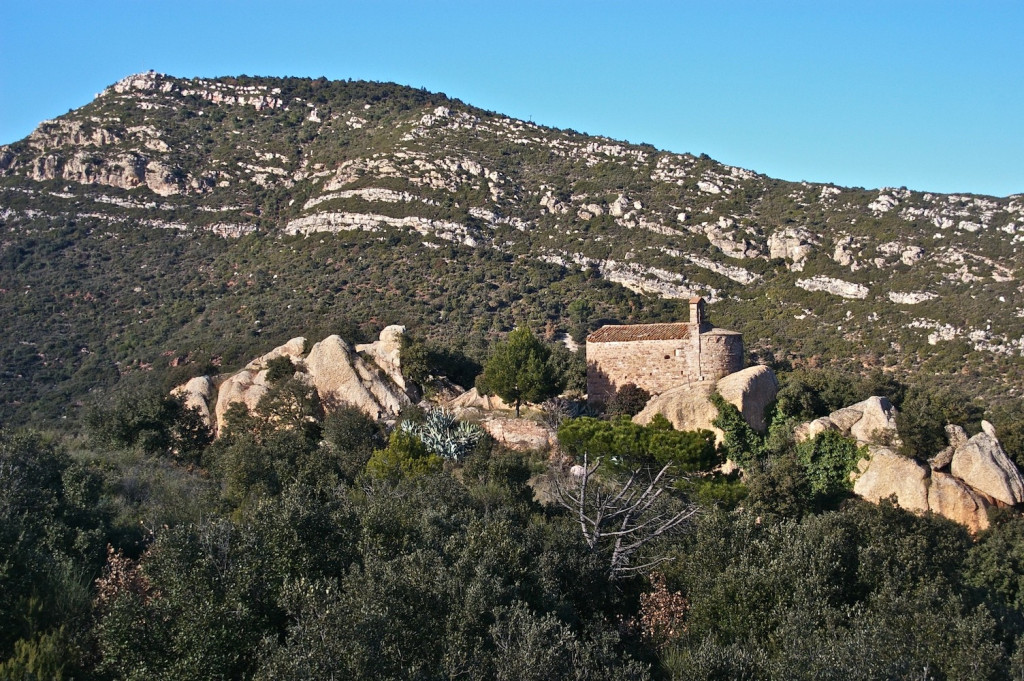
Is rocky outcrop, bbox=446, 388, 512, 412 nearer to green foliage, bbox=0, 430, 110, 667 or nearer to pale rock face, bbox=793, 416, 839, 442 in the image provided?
pale rock face, bbox=793, 416, 839, 442

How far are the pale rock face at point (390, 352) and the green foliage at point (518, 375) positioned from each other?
308 centimetres

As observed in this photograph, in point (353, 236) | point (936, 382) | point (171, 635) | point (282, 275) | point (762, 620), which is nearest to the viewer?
point (171, 635)

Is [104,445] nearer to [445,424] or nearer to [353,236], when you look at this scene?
[445,424]

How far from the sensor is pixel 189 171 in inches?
3036

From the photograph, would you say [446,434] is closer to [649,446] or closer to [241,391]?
[649,446]

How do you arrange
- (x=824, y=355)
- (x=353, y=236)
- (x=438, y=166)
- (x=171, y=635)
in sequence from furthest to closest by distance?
(x=438, y=166), (x=353, y=236), (x=824, y=355), (x=171, y=635)

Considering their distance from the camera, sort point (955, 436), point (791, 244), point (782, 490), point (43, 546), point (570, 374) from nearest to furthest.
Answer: point (43, 546) < point (782, 490) < point (955, 436) < point (570, 374) < point (791, 244)

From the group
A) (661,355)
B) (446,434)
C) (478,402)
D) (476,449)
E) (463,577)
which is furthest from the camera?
(478,402)

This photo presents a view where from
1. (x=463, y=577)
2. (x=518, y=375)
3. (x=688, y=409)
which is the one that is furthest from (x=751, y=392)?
(x=463, y=577)

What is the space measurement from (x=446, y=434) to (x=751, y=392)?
9.88 meters

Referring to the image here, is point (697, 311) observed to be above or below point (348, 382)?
above

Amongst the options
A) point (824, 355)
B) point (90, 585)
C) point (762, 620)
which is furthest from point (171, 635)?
point (824, 355)

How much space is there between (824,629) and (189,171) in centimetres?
7537

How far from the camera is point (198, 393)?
31.4 meters
